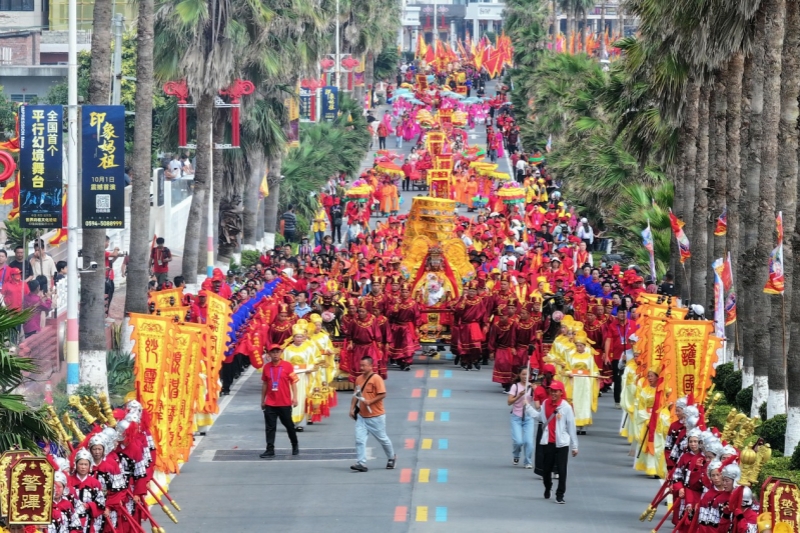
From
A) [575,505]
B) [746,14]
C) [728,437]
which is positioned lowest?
[575,505]

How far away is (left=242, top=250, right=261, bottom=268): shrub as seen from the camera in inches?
1699

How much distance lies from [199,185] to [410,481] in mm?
16807

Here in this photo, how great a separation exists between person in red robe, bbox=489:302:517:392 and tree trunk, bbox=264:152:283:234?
2066 cm

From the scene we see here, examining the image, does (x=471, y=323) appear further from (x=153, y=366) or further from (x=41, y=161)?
(x=153, y=366)

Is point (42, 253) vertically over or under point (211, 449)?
over

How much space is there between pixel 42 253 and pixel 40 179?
618cm

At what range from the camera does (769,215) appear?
2167 centimetres

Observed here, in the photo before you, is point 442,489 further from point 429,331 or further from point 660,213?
point 660,213

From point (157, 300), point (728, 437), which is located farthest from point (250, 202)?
point (728, 437)

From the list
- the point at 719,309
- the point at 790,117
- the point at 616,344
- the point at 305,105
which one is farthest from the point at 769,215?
the point at 305,105

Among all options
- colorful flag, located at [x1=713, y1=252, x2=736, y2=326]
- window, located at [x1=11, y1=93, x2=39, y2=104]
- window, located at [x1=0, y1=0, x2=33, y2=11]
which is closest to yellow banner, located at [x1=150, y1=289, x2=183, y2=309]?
colorful flag, located at [x1=713, y1=252, x2=736, y2=326]

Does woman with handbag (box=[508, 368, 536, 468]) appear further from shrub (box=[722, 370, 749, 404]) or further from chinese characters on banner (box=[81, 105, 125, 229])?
chinese characters on banner (box=[81, 105, 125, 229])

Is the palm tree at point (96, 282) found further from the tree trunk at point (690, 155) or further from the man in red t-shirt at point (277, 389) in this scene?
the tree trunk at point (690, 155)

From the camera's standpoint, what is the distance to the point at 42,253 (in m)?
28.4
